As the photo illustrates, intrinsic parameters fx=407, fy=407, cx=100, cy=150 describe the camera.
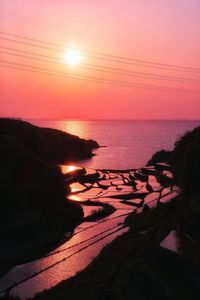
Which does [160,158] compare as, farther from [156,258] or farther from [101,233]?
[156,258]

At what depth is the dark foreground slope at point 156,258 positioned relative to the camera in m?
20.7

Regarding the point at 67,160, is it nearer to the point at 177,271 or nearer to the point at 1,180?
the point at 1,180

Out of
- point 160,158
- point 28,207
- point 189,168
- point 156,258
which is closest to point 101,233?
point 28,207

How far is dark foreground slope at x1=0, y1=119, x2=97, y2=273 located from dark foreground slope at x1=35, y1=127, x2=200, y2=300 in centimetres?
720

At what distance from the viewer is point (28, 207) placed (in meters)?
42.6

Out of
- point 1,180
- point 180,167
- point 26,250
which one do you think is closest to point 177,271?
point 26,250

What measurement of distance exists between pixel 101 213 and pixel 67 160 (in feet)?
244

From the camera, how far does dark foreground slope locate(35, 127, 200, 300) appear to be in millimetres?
20688

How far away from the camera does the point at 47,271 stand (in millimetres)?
32062

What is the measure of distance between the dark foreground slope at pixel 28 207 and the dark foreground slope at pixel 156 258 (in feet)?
23.6

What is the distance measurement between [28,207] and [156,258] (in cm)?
2185

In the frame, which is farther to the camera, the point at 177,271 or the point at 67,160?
the point at 67,160

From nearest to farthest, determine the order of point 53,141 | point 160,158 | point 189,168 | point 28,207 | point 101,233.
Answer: point 101,233
point 28,207
point 189,168
point 160,158
point 53,141

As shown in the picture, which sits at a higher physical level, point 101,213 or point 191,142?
point 191,142
